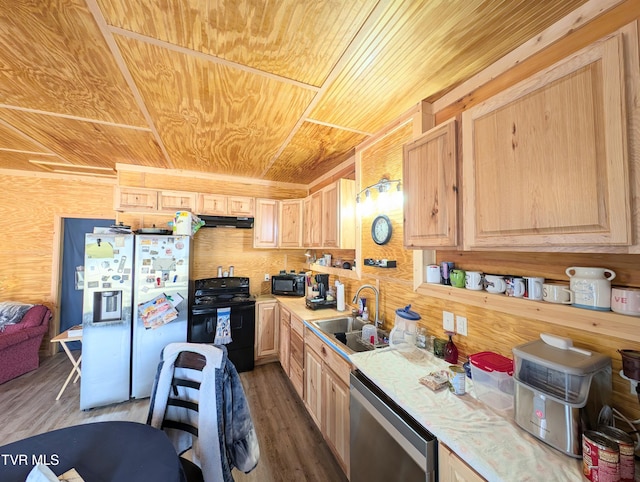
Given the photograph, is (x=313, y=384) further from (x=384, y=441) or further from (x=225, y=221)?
(x=225, y=221)

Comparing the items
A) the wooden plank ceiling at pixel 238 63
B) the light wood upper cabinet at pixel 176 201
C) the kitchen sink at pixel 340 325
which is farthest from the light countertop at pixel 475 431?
the light wood upper cabinet at pixel 176 201

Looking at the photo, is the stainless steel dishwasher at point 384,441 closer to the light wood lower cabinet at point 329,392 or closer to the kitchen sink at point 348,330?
the light wood lower cabinet at point 329,392

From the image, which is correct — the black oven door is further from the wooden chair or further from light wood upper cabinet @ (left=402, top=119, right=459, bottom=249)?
light wood upper cabinet @ (left=402, top=119, right=459, bottom=249)

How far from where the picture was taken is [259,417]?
87.4 inches

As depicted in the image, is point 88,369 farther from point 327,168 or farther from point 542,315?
point 542,315

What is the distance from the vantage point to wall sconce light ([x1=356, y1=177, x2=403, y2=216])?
1.93 metres

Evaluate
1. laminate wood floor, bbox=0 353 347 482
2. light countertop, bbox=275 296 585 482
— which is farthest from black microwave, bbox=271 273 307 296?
light countertop, bbox=275 296 585 482

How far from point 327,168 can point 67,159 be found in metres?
3.31

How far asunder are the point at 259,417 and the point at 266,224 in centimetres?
235

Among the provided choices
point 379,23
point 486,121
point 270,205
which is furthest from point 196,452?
point 270,205

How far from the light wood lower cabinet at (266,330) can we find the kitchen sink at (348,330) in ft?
4.13

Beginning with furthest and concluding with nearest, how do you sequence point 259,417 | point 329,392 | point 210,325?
point 210,325, point 259,417, point 329,392

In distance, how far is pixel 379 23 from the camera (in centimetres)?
111

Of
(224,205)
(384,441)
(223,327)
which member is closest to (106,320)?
(223,327)
